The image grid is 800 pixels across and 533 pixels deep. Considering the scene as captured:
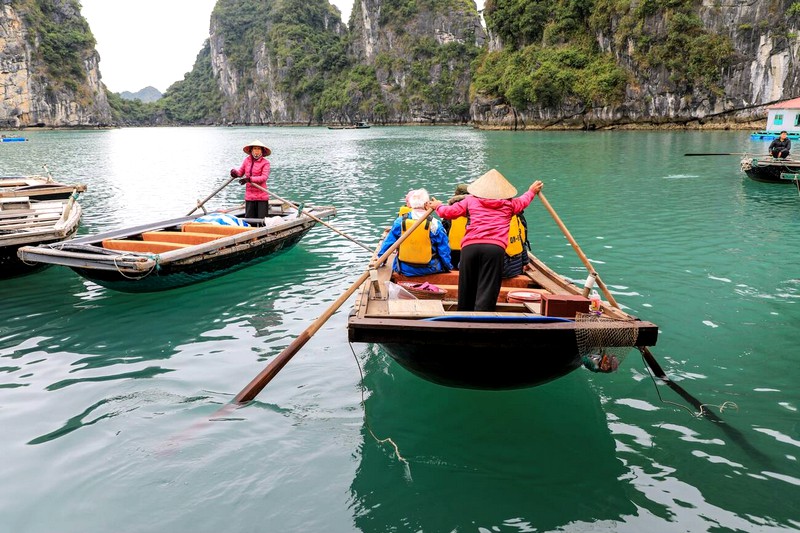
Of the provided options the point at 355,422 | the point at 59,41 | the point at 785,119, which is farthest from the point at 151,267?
the point at 59,41

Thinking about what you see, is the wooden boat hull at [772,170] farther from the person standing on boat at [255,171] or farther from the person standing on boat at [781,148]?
the person standing on boat at [255,171]

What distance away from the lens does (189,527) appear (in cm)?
362

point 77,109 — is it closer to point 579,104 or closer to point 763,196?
point 579,104

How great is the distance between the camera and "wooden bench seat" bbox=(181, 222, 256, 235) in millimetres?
9531

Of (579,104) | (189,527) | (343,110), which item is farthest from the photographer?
(343,110)

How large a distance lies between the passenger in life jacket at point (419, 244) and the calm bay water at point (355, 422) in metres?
1.13

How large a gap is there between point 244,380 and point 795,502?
479 centimetres

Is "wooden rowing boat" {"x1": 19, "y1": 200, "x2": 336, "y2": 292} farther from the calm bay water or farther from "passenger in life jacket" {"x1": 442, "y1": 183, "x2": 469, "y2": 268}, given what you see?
"passenger in life jacket" {"x1": 442, "y1": 183, "x2": 469, "y2": 268}

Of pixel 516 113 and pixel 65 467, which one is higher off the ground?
pixel 516 113

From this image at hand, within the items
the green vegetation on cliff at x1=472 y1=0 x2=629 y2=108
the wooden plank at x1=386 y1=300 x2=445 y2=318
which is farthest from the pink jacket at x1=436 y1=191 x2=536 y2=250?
the green vegetation on cliff at x1=472 y1=0 x2=629 y2=108

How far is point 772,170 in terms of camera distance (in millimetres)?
18172

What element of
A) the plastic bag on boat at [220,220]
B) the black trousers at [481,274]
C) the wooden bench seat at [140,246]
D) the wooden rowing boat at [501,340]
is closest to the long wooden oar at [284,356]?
the wooden rowing boat at [501,340]

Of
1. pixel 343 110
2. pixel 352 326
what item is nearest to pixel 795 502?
pixel 352 326

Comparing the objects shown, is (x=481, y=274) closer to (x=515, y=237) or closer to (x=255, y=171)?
(x=515, y=237)
